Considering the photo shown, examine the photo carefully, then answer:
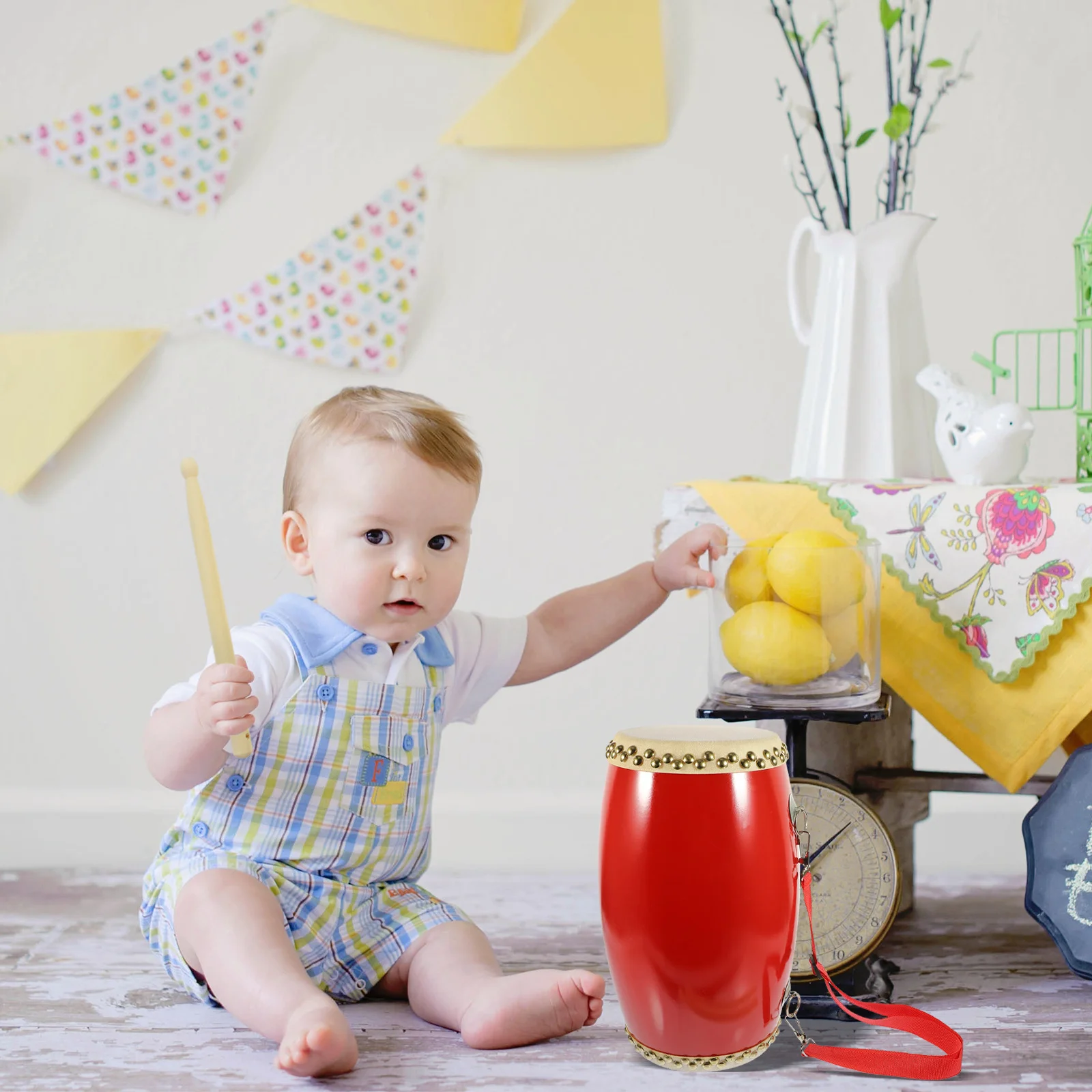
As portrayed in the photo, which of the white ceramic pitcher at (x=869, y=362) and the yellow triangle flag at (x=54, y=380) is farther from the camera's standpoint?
the yellow triangle flag at (x=54, y=380)

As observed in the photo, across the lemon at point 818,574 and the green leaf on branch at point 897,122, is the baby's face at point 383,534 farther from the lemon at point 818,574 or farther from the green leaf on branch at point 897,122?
the green leaf on branch at point 897,122

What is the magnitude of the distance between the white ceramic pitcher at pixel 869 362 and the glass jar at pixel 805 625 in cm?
20

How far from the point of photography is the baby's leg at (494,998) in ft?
3.18

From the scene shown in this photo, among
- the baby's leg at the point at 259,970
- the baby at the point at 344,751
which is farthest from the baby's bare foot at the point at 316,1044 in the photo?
the baby at the point at 344,751

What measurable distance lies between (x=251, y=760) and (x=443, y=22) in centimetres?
111

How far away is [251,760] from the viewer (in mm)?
1096

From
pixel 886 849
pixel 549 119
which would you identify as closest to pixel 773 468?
pixel 549 119

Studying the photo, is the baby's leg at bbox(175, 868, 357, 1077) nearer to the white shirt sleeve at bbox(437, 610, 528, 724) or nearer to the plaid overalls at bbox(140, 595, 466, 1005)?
the plaid overalls at bbox(140, 595, 466, 1005)

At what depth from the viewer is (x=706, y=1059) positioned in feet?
2.97

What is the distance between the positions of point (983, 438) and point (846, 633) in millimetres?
252

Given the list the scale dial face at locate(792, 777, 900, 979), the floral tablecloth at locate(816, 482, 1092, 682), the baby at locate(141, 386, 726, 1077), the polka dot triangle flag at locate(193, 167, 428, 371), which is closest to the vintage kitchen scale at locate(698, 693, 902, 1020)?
the scale dial face at locate(792, 777, 900, 979)

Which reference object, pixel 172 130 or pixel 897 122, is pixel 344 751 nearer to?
pixel 897 122

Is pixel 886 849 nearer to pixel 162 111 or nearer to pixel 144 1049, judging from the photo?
pixel 144 1049

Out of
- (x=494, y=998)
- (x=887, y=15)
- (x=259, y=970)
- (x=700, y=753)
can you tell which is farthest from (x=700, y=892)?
(x=887, y=15)
